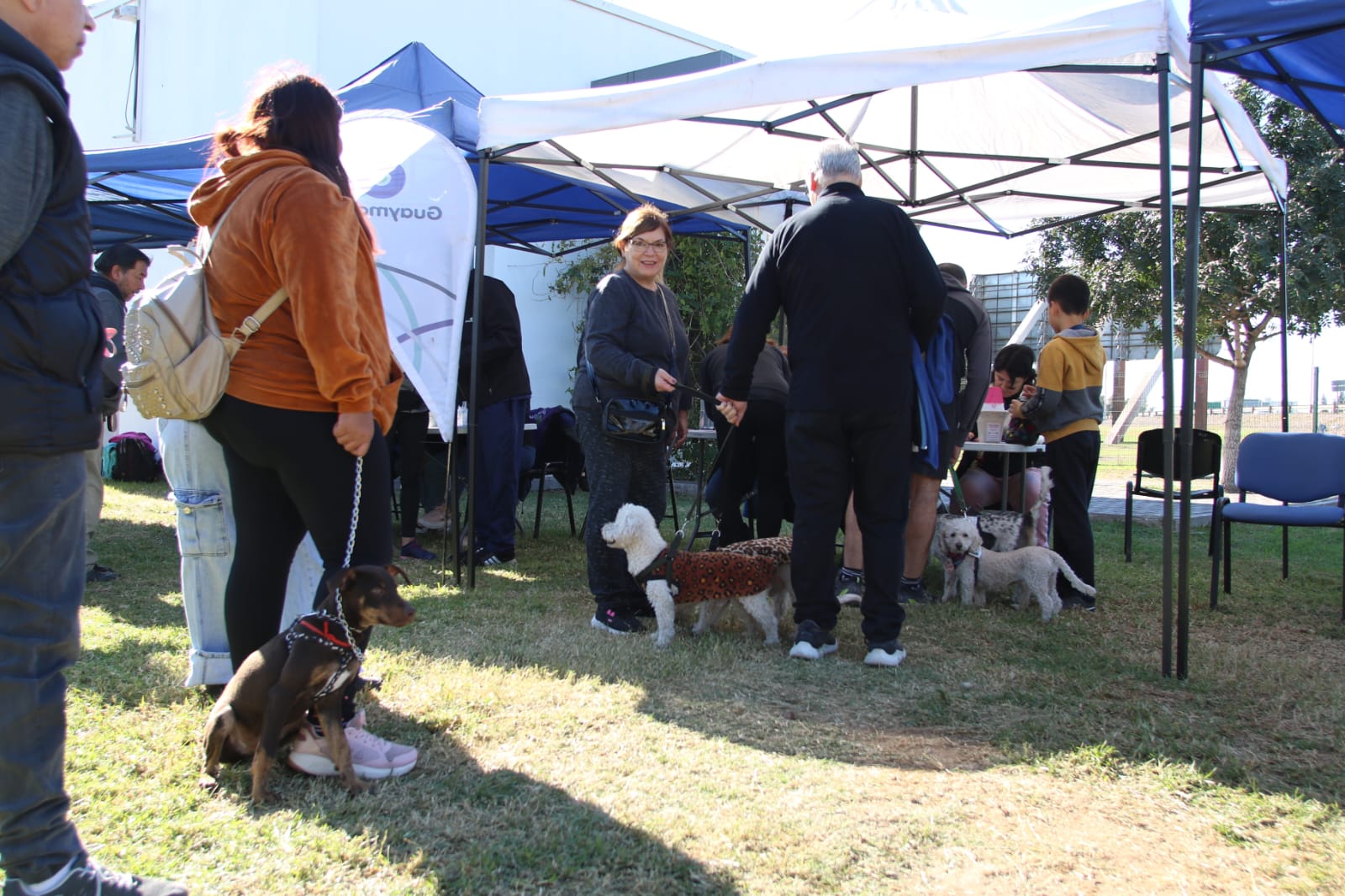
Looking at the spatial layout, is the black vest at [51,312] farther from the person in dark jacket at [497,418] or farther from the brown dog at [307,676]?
the person in dark jacket at [497,418]

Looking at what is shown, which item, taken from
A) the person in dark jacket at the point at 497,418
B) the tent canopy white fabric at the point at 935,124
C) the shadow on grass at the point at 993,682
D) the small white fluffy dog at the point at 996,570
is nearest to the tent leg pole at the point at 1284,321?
the tent canopy white fabric at the point at 935,124

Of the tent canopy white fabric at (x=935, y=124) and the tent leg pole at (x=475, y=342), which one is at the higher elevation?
the tent canopy white fabric at (x=935, y=124)

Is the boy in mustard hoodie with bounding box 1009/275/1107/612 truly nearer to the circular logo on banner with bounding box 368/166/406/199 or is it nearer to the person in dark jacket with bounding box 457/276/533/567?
the person in dark jacket with bounding box 457/276/533/567

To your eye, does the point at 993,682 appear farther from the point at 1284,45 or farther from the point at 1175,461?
the point at 1175,461

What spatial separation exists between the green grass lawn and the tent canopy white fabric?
226 cm

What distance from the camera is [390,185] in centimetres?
459

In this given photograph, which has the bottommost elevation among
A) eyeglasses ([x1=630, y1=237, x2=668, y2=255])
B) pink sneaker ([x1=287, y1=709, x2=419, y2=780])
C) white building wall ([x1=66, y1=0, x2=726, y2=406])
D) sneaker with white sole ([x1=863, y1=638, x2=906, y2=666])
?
pink sneaker ([x1=287, y1=709, x2=419, y2=780])

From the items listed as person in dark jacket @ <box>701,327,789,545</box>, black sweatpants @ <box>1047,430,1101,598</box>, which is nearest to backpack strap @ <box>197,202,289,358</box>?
person in dark jacket @ <box>701,327,789,545</box>

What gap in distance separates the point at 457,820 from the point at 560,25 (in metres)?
12.1

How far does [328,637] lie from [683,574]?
1.85 metres

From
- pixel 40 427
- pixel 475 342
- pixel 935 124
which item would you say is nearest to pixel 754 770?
pixel 40 427

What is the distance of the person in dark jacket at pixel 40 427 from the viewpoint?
5.02 ft

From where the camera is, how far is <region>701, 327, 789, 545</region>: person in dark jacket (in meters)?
5.22

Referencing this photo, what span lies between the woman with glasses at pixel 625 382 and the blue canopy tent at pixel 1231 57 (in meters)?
2.02
